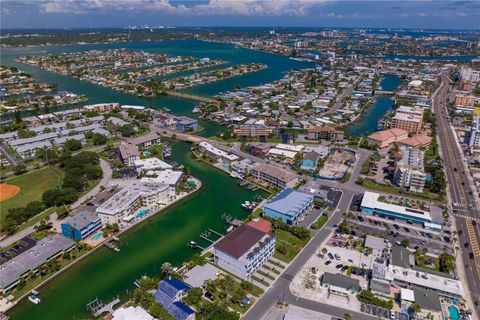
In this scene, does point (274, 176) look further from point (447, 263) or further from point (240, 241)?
point (447, 263)

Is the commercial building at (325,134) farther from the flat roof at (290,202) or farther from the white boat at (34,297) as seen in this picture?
the white boat at (34,297)

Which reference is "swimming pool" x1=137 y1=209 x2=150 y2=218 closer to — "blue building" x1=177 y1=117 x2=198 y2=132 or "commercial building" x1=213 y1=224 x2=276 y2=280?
"commercial building" x1=213 y1=224 x2=276 y2=280

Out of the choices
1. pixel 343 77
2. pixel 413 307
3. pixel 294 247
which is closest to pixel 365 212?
pixel 294 247

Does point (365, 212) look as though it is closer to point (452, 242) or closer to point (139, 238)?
point (452, 242)

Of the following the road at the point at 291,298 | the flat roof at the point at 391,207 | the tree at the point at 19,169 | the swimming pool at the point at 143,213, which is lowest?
the road at the point at 291,298

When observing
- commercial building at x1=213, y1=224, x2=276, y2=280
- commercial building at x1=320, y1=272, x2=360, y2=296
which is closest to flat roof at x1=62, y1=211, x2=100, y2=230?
commercial building at x1=213, y1=224, x2=276, y2=280

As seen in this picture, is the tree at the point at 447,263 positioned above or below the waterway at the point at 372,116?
below

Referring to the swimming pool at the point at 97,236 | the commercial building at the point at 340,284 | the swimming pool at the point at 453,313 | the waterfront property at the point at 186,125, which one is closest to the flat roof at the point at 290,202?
the commercial building at the point at 340,284
